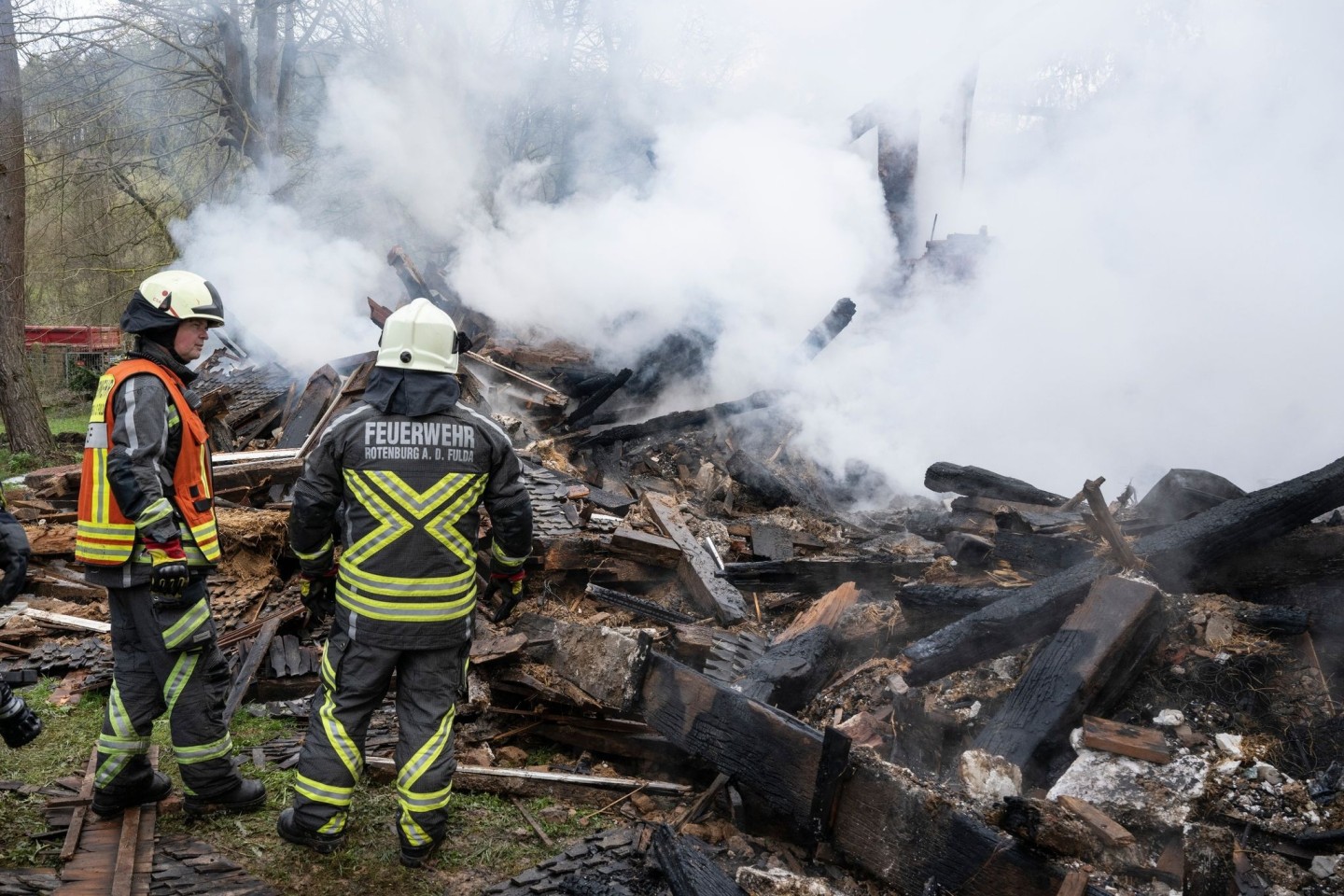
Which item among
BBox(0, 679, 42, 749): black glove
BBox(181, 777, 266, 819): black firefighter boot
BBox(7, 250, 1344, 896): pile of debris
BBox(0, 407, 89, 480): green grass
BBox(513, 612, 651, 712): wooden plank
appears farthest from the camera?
BBox(0, 407, 89, 480): green grass

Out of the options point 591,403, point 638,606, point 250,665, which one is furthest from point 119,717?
point 591,403

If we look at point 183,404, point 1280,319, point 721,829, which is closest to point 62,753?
point 183,404

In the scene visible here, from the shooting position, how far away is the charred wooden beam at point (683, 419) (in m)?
8.95

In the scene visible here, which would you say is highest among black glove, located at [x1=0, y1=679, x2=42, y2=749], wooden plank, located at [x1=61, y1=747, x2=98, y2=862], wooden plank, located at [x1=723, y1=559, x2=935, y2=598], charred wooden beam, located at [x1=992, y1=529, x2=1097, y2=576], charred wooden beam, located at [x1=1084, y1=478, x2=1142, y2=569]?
charred wooden beam, located at [x1=1084, y1=478, x2=1142, y2=569]

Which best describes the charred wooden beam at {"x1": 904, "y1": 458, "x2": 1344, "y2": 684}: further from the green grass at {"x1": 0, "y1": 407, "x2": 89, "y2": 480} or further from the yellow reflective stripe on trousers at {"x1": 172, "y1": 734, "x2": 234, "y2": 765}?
the green grass at {"x1": 0, "y1": 407, "x2": 89, "y2": 480}

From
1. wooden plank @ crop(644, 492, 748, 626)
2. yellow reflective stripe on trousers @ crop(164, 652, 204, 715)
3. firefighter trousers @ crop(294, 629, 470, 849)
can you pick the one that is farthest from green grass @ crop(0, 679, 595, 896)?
wooden plank @ crop(644, 492, 748, 626)

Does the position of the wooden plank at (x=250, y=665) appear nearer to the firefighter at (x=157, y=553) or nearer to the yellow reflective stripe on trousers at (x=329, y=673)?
the firefighter at (x=157, y=553)

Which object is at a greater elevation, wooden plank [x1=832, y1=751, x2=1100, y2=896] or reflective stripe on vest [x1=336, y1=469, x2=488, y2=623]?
reflective stripe on vest [x1=336, y1=469, x2=488, y2=623]

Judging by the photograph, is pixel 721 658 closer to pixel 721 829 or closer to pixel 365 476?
pixel 721 829

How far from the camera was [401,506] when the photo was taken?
3.28m

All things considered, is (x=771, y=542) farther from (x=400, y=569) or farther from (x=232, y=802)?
(x=232, y=802)

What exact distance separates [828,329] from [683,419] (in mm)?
1977

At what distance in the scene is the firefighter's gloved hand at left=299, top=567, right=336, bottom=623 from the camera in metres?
3.64

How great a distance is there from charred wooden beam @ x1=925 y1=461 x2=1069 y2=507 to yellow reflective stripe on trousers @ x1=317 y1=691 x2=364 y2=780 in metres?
5.13
